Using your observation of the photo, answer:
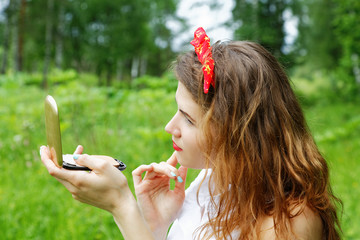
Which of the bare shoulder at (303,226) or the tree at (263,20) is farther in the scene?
the tree at (263,20)

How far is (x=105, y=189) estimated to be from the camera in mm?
1155

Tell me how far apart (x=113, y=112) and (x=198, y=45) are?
342cm

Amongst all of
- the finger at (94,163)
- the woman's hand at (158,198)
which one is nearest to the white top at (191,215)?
the woman's hand at (158,198)

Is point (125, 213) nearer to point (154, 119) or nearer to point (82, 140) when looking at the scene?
point (82, 140)

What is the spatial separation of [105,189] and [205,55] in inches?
22.6

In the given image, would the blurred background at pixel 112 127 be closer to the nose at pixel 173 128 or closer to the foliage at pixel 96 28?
the nose at pixel 173 128

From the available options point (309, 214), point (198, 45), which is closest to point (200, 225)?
point (309, 214)

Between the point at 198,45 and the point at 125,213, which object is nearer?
the point at 125,213

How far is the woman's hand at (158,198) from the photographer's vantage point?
139 cm

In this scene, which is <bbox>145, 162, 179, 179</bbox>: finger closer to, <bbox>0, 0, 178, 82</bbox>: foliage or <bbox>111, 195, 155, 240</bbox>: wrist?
<bbox>111, 195, 155, 240</bbox>: wrist

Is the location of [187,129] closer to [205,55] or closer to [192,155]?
[192,155]

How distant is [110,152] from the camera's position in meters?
3.88

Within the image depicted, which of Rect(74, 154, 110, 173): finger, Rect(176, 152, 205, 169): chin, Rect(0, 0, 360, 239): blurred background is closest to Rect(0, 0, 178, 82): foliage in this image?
Rect(0, 0, 360, 239): blurred background

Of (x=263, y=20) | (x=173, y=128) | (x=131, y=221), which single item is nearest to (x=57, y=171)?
(x=131, y=221)
